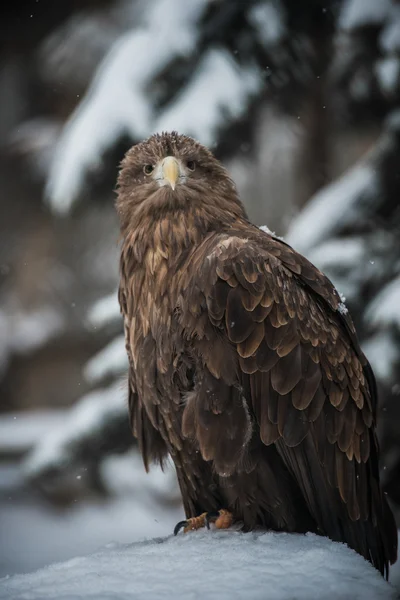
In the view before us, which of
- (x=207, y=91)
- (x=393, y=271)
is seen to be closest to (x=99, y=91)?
(x=207, y=91)

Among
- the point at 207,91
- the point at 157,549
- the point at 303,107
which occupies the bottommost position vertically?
the point at 157,549

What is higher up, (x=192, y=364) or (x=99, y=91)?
(x=99, y=91)

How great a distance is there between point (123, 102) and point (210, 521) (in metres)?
2.48

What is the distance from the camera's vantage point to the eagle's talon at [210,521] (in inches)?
106

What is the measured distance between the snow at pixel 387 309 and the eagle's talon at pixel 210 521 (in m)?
1.40

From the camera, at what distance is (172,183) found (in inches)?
106

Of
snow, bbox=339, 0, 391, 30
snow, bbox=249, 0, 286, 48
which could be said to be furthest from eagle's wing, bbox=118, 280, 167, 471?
snow, bbox=339, 0, 391, 30

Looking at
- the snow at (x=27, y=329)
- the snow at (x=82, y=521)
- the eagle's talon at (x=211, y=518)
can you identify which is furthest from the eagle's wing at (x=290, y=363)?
the snow at (x=27, y=329)

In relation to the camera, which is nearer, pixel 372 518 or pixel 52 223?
pixel 372 518

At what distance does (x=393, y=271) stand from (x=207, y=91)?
1513 millimetres

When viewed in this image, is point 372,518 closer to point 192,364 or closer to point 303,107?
point 192,364

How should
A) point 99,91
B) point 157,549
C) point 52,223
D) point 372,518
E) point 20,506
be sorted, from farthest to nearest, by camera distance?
point 52,223 < point 20,506 < point 99,91 < point 372,518 < point 157,549

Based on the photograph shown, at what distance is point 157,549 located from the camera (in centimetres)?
235

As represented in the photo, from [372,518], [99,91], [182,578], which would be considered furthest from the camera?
[99,91]
